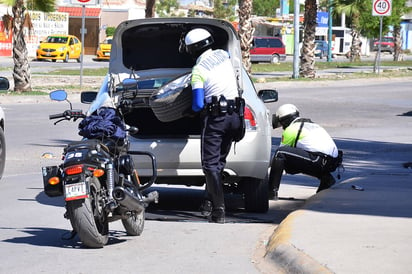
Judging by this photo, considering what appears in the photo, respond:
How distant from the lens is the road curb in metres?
6.84

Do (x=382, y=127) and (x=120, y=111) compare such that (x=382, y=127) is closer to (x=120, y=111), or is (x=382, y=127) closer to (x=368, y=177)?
(x=368, y=177)

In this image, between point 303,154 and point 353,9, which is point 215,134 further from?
point 353,9

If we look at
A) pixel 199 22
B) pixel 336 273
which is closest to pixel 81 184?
pixel 336 273

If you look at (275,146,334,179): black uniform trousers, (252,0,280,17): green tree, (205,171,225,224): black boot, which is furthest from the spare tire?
(252,0,280,17): green tree

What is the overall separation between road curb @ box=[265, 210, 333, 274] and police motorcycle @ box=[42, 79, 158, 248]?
118 cm

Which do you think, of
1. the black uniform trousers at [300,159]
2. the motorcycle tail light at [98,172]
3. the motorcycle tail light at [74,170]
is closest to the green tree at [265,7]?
the black uniform trousers at [300,159]

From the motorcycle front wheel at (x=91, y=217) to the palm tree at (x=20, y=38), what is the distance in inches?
739

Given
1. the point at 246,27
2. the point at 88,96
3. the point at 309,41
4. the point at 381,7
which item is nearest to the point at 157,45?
the point at 88,96

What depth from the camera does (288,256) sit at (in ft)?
24.2

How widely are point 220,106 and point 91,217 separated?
84.6 inches

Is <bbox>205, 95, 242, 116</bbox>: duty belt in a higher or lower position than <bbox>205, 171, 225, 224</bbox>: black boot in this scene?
higher

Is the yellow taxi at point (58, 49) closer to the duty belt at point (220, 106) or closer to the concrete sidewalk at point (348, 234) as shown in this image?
the concrete sidewalk at point (348, 234)

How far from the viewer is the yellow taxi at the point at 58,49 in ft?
180

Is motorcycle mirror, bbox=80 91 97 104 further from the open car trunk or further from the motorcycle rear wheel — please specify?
the motorcycle rear wheel
